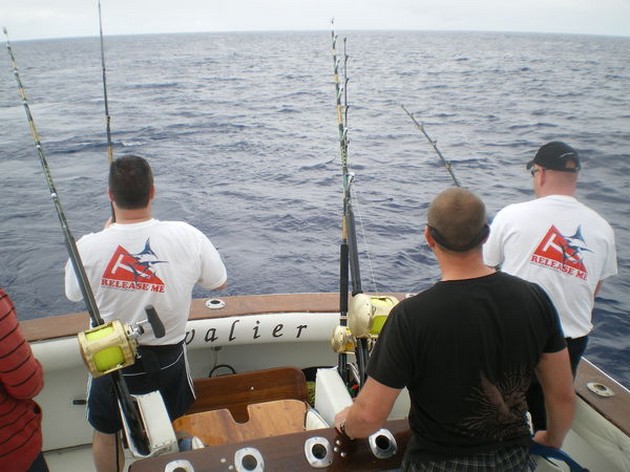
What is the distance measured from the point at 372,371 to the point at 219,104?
19.2 metres

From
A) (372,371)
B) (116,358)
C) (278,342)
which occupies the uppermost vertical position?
(372,371)

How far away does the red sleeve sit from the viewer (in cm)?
150

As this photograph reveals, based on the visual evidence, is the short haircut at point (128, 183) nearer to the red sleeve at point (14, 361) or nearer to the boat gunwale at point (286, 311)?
the red sleeve at point (14, 361)

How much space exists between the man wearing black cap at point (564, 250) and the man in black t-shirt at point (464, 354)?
0.80m

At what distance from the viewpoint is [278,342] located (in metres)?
3.12

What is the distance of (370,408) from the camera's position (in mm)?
1476

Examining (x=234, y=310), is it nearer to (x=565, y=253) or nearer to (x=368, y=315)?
(x=368, y=315)

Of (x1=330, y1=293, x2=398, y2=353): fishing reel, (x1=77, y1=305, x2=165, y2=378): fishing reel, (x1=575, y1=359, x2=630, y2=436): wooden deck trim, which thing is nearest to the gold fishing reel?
(x1=77, y1=305, x2=165, y2=378): fishing reel

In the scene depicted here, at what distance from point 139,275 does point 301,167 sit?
898cm

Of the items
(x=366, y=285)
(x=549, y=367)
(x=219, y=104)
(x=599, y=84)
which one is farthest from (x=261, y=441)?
(x=599, y=84)

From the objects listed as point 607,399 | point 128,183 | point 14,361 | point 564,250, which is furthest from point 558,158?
point 14,361

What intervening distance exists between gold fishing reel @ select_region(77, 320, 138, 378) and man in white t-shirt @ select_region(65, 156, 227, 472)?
0.86 feet

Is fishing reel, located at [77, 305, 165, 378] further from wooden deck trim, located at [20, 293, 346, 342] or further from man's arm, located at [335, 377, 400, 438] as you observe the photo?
wooden deck trim, located at [20, 293, 346, 342]

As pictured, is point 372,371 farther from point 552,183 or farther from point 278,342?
point 278,342
